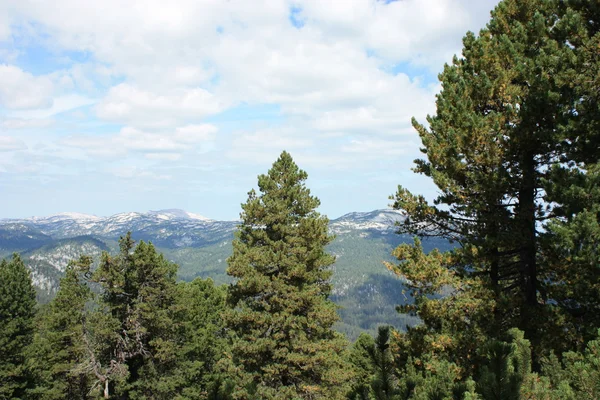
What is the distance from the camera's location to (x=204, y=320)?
118ft

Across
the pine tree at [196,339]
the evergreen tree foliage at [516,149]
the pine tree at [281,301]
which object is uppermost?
the evergreen tree foliage at [516,149]

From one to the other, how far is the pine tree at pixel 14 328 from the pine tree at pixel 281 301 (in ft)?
62.8

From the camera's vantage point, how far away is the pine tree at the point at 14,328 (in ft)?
89.8

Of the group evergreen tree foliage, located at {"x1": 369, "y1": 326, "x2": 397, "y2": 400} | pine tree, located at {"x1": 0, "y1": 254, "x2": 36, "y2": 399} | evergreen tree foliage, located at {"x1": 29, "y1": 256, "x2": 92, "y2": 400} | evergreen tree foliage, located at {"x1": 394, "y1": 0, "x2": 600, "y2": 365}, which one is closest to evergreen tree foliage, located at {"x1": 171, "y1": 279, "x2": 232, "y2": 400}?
evergreen tree foliage, located at {"x1": 29, "y1": 256, "x2": 92, "y2": 400}

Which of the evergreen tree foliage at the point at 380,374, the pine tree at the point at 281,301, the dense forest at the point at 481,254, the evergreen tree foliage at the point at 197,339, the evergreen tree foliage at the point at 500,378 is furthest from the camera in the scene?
the evergreen tree foliage at the point at 197,339

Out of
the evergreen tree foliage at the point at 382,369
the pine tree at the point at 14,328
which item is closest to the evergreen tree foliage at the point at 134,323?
the pine tree at the point at 14,328

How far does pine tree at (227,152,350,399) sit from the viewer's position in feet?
58.1

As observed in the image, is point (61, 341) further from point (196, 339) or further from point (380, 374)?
point (380, 374)

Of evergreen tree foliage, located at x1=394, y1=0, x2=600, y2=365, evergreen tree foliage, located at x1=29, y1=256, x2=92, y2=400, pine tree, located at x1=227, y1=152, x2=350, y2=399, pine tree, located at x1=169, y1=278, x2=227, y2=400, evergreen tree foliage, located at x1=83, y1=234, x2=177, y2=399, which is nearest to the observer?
evergreen tree foliage, located at x1=394, y1=0, x2=600, y2=365

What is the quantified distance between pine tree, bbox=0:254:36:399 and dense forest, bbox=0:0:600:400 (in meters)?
18.3

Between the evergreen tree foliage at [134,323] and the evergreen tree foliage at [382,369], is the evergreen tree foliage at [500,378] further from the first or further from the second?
the evergreen tree foliage at [134,323]

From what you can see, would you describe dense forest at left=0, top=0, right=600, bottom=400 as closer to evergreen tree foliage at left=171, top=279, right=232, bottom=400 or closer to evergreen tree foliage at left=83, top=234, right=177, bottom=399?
evergreen tree foliage at left=171, top=279, right=232, bottom=400

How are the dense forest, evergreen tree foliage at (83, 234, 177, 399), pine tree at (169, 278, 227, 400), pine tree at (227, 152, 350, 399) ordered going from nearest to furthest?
the dense forest, pine tree at (227, 152, 350, 399), evergreen tree foliage at (83, 234, 177, 399), pine tree at (169, 278, 227, 400)

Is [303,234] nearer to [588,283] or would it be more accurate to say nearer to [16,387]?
[588,283]
